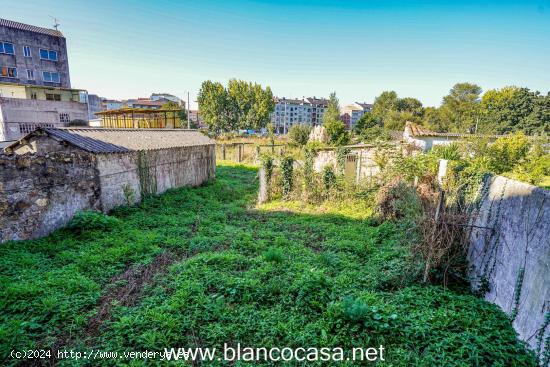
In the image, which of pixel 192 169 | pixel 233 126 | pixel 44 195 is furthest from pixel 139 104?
pixel 44 195

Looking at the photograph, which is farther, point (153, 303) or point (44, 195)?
point (44, 195)

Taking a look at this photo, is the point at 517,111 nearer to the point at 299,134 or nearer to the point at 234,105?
the point at 299,134

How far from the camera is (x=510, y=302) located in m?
3.71

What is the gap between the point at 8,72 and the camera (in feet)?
88.1

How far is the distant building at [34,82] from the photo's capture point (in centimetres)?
2255

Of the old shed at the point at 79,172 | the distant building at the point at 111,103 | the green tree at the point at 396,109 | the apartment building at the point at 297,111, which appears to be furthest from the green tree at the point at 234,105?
the old shed at the point at 79,172

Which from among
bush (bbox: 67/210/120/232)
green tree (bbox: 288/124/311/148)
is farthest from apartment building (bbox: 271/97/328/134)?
bush (bbox: 67/210/120/232)

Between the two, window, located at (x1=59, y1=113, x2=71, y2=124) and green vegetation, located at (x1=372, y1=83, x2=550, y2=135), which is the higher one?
green vegetation, located at (x1=372, y1=83, x2=550, y2=135)

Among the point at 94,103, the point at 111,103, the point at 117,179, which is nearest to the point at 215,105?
the point at 94,103

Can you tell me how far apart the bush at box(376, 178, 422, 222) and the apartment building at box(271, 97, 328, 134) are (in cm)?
7202

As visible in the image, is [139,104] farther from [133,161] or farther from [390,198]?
[390,198]

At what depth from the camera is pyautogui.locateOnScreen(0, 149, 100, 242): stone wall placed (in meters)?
6.39

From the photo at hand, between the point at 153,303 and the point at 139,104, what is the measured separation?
58956 mm

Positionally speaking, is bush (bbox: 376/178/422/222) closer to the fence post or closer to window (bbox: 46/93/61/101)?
the fence post
